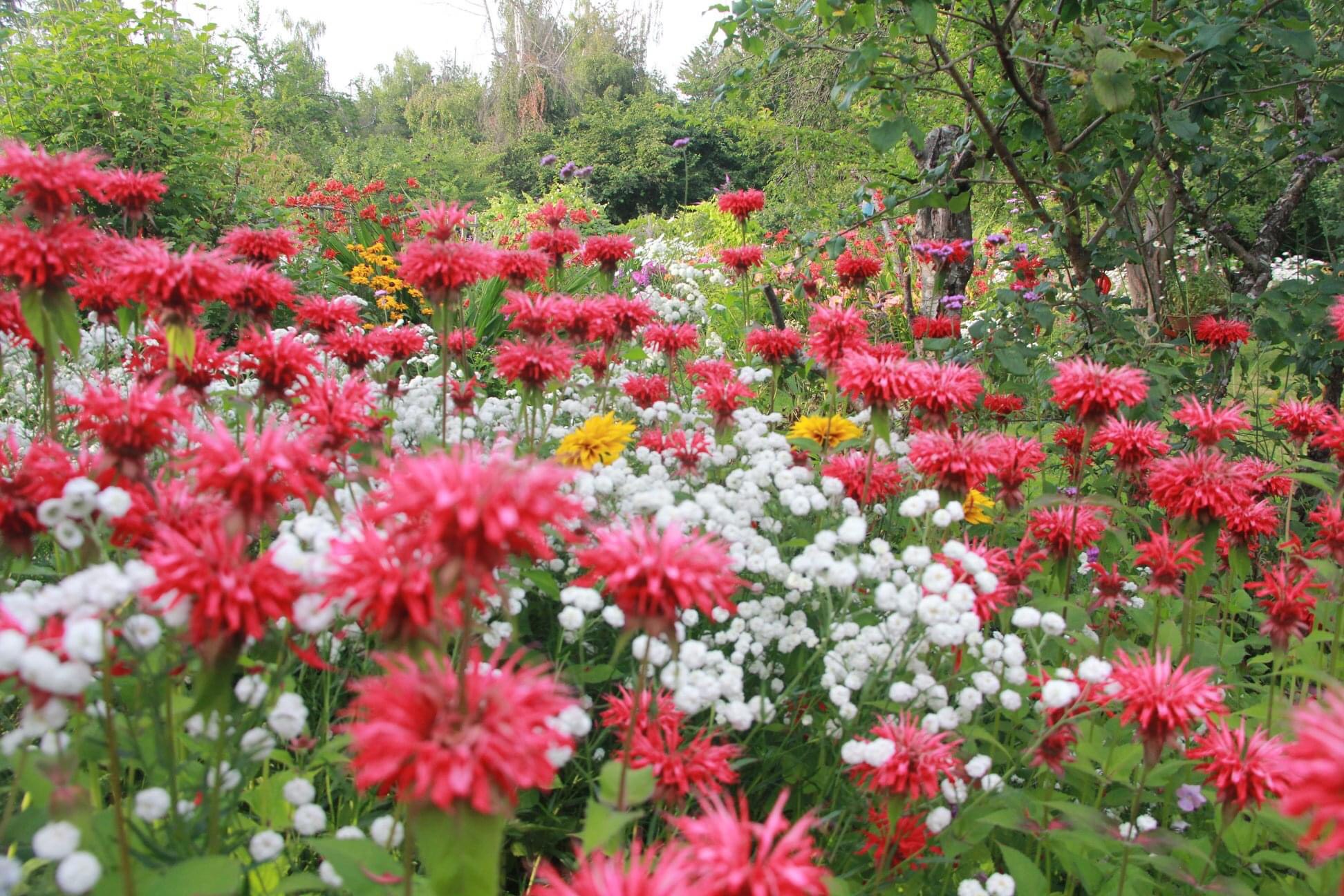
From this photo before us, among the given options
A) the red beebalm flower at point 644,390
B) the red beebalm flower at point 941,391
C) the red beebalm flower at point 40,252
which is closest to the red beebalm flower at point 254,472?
the red beebalm flower at point 40,252

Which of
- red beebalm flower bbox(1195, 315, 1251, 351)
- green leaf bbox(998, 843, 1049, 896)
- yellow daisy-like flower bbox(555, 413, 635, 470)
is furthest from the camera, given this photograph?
red beebalm flower bbox(1195, 315, 1251, 351)

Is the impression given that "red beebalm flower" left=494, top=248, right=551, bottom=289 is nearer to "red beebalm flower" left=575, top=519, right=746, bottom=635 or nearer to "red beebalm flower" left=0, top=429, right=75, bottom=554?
"red beebalm flower" left=0, top=429, right=75, bottom=554

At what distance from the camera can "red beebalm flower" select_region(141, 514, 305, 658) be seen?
96cm

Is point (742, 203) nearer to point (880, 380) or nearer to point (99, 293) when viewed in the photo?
point (880, 380)

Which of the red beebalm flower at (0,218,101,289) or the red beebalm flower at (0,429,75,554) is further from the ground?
the red beebalm flower at (0,218,101,289)

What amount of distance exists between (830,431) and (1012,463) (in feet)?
1.81

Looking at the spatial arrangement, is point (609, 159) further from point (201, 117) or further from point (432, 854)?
point (432, 854)

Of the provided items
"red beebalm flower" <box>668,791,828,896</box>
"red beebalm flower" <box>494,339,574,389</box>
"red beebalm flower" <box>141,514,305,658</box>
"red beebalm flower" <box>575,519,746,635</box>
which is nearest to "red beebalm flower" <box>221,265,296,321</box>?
"red beebalm flower" <box>494,339,574,389</box>

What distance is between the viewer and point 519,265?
Answer: 281 cm

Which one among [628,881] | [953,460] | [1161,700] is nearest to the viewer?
[628,881]

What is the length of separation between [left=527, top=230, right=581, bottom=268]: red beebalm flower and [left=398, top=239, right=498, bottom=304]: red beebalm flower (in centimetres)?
102

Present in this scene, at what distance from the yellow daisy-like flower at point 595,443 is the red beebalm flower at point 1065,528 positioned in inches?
46.4

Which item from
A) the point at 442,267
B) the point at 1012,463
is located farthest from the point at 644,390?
the point at 1012,463

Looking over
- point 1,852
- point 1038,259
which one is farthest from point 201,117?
point 1,852
